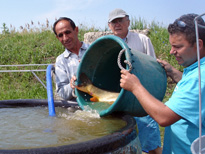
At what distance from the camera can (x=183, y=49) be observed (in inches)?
54.9

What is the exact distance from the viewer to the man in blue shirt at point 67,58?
98.0 inches

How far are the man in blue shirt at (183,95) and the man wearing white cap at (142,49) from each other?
1023 millimetres

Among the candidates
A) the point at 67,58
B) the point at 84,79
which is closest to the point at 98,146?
the point at 84,79

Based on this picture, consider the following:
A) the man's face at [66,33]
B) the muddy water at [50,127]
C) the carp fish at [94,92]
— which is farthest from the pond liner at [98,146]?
the man's face at [66,33]

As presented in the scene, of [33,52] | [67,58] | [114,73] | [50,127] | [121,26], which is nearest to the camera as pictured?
[50,127]

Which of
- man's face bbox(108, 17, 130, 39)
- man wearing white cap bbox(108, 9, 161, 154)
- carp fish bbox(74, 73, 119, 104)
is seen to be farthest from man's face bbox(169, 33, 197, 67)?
man's face bbox(108, 17, 130, 39)

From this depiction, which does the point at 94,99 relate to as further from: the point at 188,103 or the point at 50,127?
the point at 188,103

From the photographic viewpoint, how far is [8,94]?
569 centimetres

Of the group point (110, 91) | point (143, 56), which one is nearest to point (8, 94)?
point (110, 91)

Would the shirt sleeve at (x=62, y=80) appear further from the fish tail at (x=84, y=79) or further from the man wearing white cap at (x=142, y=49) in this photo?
the man wearing white cap at (x=142, y=49)

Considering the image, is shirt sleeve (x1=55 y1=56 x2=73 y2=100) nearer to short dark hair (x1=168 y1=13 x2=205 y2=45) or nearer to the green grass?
short dark hair (x1=168 y1=13 x2=205 y2=45)

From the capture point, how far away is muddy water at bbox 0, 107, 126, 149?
1.49m

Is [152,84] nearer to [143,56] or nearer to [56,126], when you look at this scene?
[143,56]

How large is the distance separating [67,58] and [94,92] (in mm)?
532
